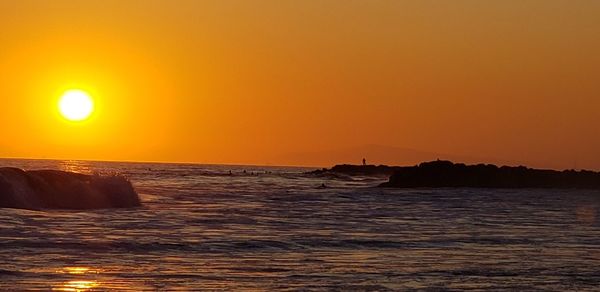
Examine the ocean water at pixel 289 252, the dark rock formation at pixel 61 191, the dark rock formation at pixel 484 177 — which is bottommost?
the ocean water at pixel 289 252

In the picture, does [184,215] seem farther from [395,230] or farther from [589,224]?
[589,224]

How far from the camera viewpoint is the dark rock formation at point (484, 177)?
364 feet

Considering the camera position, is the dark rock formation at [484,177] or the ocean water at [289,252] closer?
the ocean water at [289,252]

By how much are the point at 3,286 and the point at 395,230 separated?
769 inches

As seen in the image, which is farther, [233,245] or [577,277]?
[233,245]

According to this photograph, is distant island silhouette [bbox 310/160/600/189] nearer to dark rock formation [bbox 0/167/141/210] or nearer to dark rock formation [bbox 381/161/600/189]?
dark rock formation [bbox 381/161/600/189]

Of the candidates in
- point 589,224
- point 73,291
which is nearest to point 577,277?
point 73,291

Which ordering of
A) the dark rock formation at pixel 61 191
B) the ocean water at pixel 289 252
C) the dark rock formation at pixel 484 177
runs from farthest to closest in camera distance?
the dark rock formation at pixel 484 177 < the dark rock formation at pixel 61 191 < the ocean water at pixel 289 252

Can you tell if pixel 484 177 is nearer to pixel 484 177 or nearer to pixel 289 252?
pixel 484 177

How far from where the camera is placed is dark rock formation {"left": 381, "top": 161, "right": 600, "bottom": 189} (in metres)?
111

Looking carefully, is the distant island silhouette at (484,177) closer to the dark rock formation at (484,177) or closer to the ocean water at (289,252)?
the dark rock formation at (484,177)

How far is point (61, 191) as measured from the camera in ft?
172

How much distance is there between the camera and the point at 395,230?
3500 centimetres

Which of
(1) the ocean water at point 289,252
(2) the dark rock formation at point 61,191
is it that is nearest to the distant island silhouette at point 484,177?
(2) the dark rock formation at point 61,191
